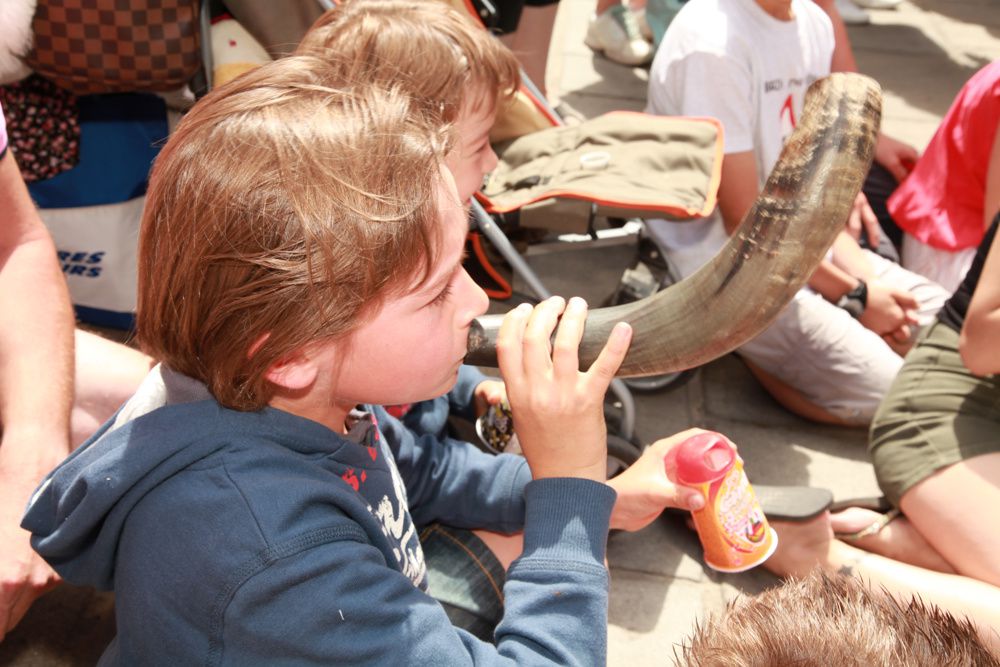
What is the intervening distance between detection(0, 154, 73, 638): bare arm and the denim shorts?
2.16 feet

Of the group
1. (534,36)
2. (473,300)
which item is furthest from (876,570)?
(534,36)

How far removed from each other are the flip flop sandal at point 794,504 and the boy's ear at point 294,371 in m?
1.29

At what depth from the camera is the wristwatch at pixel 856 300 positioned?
8.97 feet

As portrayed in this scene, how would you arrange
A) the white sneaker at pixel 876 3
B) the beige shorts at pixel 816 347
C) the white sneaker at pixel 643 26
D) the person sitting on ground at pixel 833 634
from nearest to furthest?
the person sitting on ground at pixel 833 634 → the beige shorts at pixel 816 347 → the white sneaker at pixel 643 26 → the white sneaker at pixel 876 3

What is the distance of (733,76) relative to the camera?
101 inches

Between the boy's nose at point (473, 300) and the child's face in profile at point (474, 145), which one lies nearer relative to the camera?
the boy's nose at point (473, 300)

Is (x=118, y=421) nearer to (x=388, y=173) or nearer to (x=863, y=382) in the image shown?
(x=388, y=173)

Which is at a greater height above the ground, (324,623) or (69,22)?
(69,22)

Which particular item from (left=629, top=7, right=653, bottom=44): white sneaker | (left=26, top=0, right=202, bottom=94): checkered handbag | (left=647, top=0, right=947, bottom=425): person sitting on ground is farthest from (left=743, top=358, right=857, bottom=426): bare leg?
(left=629, top=7, right=653, bottom=44): white sneaker

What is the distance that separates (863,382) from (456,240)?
70.7 inches

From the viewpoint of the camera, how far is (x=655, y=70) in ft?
9.04

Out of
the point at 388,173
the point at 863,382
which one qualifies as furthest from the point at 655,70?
the point at 388,173

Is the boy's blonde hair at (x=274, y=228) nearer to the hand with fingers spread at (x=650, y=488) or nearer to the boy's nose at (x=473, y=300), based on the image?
the boy's nose at (x=473, y=300)

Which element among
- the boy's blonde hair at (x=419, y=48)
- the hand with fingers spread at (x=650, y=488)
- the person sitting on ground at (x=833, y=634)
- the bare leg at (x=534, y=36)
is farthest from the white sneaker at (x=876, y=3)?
the person sitting on ground at (x=833, y=634)
